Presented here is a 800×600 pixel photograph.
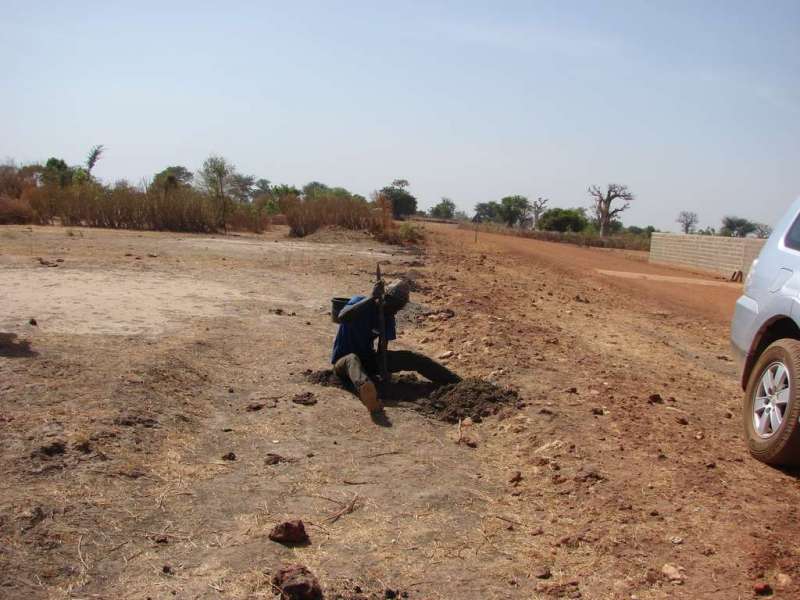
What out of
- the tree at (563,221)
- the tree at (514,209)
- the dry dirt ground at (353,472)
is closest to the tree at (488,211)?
the tree at (514,209)

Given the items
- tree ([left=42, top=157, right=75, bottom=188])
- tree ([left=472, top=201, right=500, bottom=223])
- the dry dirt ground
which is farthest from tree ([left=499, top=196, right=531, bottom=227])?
the dry dirt ground

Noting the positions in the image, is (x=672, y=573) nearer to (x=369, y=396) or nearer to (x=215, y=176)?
(x=369, y=396)

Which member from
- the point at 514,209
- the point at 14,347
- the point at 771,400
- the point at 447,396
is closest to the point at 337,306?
the point at 447,396

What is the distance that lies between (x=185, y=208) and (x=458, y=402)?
81.3ft

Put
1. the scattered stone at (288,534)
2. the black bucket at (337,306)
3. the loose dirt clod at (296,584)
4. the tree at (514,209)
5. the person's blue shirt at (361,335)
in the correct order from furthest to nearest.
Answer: the tree at (514,209)
the black bucket at (337,306)
the person's blue shirt at (361,335)
the scattered stone at (288,534)
the loose dirt clod at (296,584)

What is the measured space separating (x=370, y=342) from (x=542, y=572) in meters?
3.41

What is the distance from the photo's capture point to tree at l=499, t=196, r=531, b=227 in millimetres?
82812

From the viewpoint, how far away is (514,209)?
8369 cm

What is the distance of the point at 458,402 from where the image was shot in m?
6.26

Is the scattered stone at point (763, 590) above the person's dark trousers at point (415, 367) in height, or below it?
below

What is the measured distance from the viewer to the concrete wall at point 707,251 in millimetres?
24723

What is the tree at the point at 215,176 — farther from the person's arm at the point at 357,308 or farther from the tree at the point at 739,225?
the tree at the point at 739,225

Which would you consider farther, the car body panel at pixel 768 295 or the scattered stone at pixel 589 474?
the car body panel at pixel 768 295

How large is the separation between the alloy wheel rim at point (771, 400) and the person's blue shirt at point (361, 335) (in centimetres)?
293
